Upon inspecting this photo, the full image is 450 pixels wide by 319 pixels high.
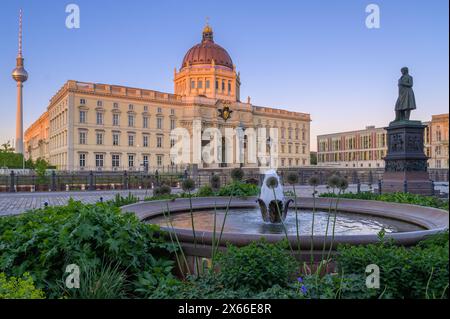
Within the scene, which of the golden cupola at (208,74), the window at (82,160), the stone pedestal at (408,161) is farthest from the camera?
the golden cupola at (208,74)

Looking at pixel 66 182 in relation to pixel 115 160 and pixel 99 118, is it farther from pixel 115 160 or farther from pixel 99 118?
pixel 115 160

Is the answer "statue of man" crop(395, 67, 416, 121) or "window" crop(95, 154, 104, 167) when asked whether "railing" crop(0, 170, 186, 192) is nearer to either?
"statue of man" crop(395, 67, 416, 121)

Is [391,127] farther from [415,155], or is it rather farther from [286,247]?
[286,247]

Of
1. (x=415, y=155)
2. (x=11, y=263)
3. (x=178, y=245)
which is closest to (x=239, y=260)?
(x=178, y=245)

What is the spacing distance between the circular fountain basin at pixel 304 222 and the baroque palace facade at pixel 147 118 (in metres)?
35.3

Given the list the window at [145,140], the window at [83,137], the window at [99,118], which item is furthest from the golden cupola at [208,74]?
the window at [83,137]

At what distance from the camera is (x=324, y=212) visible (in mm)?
8734

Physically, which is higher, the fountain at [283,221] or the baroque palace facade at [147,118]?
the baroque palace facade at [147,118]

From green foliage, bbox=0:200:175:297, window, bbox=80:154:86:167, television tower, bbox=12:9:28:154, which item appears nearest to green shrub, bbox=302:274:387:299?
green foliage, bbox=0:200:175:297

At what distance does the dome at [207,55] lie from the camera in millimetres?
74000

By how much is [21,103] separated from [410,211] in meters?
67.1

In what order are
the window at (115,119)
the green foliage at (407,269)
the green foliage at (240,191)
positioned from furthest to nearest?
the window at (115,119), the green foliage at (240,191), the green foliage at (407,269)

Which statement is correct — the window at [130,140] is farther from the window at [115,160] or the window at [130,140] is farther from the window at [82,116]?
the window at [82,116]

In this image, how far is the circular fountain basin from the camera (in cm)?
405
